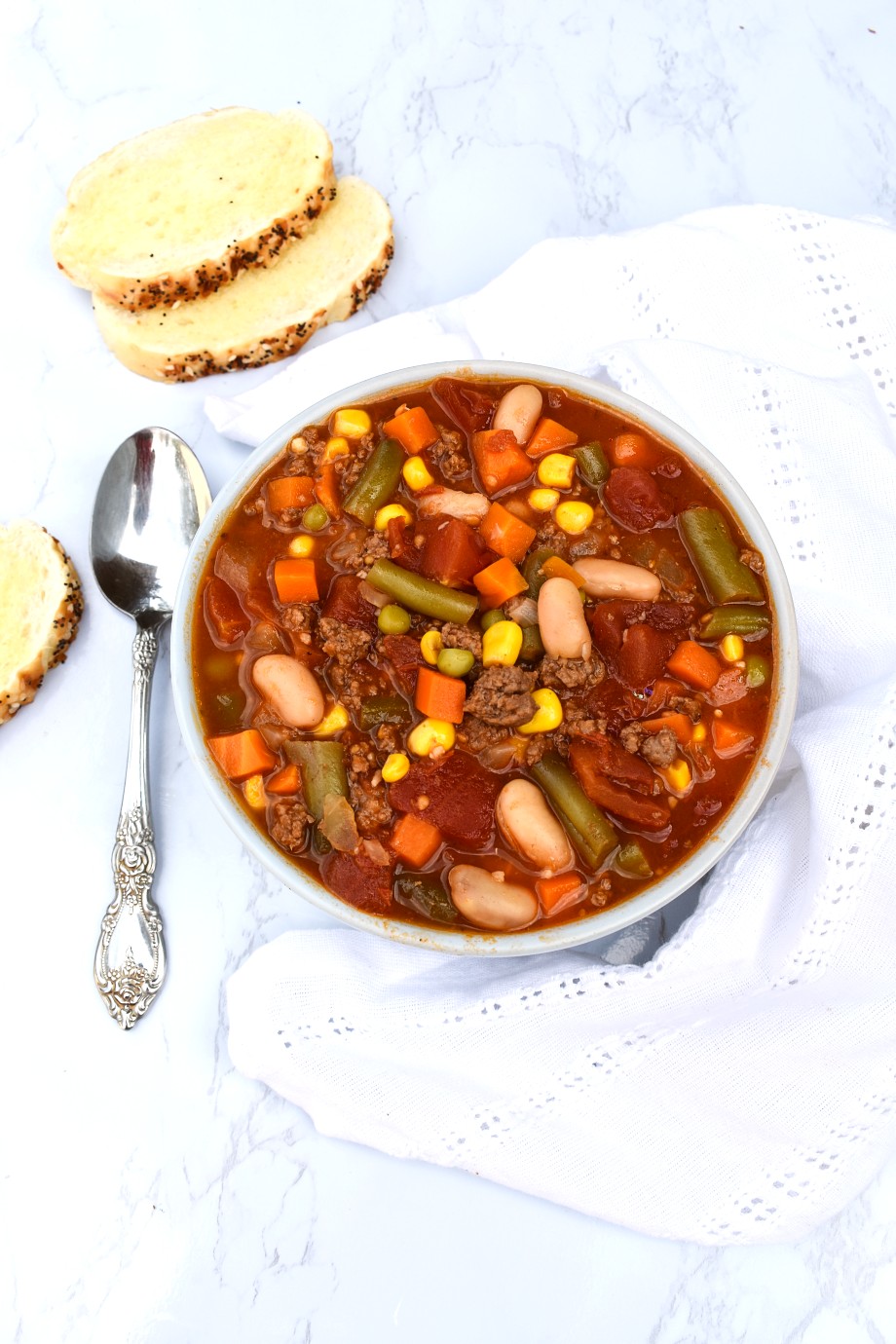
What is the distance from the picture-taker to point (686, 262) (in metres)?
3.50

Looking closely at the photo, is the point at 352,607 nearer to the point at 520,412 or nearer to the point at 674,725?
the point at 520,412

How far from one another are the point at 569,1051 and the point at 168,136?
10.6 ft

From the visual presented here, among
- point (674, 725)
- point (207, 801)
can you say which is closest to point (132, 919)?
point (207, 801)

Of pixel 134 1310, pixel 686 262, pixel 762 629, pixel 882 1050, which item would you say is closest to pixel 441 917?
pixel 762 629

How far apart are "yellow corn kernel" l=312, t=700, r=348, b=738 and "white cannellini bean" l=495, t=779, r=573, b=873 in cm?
44

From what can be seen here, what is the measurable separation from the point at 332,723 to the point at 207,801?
0.87 meters

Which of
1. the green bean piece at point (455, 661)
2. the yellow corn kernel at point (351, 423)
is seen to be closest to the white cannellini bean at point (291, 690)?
the green bean piece at point (455, 661)

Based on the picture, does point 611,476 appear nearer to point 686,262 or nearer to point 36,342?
point 686,262

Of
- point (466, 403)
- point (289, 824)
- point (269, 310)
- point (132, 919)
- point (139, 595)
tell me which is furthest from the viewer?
point (269, 310)

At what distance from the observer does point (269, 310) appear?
3762mm

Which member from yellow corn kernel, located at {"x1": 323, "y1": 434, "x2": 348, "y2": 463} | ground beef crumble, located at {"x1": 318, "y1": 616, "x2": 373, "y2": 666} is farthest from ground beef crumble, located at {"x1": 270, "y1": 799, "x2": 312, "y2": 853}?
yellow corn kernel, located at {"x1": 323, "y1": 434, "x2": 348, "y2": 463}

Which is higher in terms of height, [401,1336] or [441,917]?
[441,917]

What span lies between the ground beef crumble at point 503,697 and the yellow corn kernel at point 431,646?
13cm

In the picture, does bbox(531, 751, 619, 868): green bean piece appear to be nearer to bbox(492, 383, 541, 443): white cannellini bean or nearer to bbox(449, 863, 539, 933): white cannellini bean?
bbox(449, 863, 539, 933): white cannellini bean
